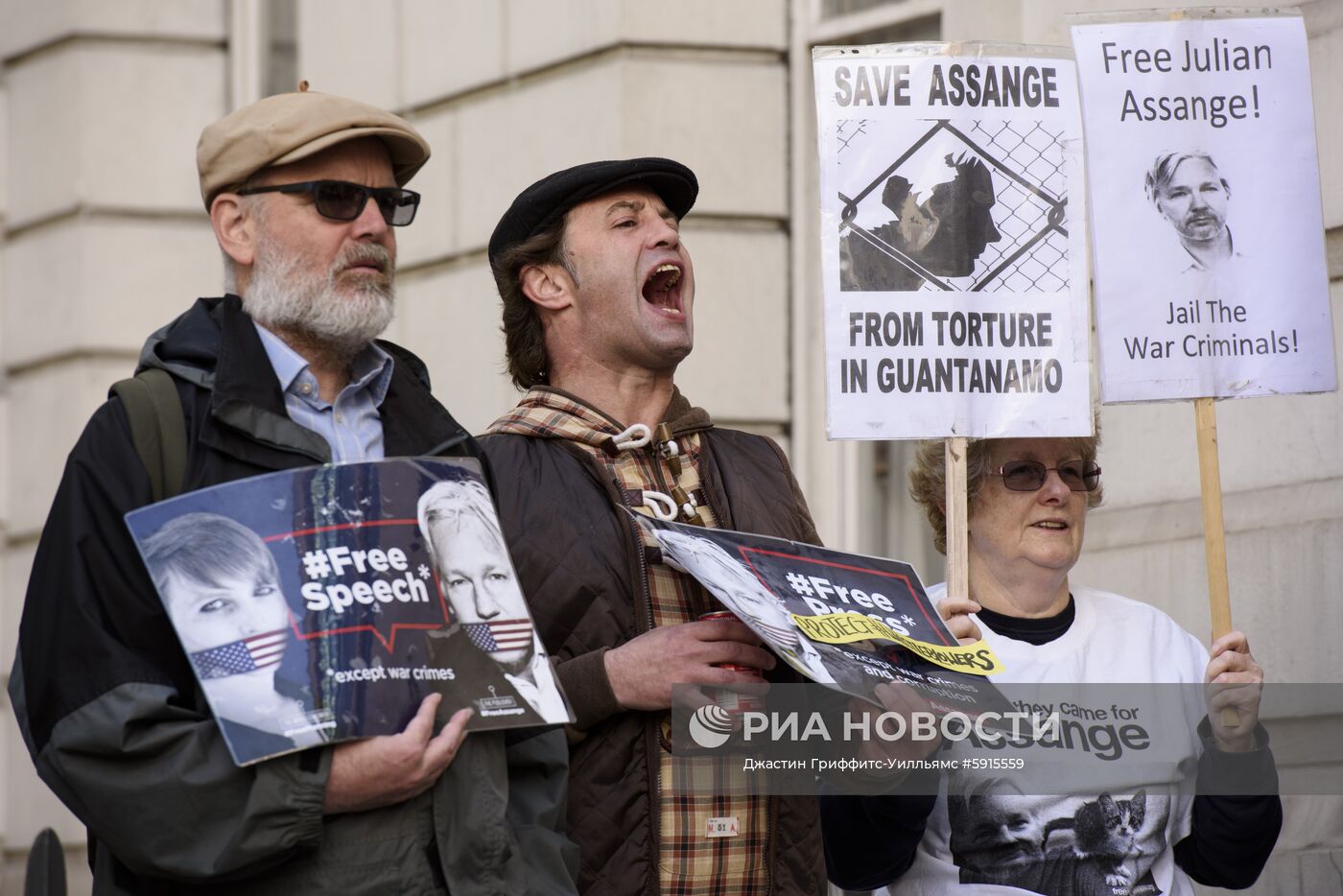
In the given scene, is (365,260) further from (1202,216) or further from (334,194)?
(1202,216)

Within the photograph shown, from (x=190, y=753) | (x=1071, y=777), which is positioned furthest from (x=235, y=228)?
(x=1071, y=777)

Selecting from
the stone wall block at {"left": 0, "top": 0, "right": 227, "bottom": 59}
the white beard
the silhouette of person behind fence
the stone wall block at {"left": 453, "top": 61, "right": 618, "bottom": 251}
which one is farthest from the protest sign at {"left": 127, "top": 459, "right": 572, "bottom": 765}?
the stone wall block at {"left": 0, "top": 0, "right": 227, "bottom": 59}

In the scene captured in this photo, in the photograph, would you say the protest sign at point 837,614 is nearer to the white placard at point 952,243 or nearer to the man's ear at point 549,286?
the white placard at point 952,243

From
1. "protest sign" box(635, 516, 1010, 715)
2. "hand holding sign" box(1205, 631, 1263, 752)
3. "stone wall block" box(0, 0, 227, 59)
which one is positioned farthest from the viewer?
Result: "stone wall block" box(0, 0, 227, 59)

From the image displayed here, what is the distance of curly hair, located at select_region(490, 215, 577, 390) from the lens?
456cm

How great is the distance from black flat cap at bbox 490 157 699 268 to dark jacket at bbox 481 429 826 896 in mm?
521

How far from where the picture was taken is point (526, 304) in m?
4.62

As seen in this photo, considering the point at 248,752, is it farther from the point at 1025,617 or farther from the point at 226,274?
the point at 1025,617

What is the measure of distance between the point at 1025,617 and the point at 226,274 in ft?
5.88

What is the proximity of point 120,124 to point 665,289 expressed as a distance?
5.78m

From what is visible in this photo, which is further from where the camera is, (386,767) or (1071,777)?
(1071,777)

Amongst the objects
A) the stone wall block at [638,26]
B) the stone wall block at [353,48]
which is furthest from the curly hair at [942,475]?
the stone wall block at [353,48]

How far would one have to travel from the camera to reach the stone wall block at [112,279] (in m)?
9.59

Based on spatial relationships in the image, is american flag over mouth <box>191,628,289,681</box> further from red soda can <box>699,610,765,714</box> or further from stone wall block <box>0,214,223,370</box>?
stone wall block <box>0,214,223,370</box>
